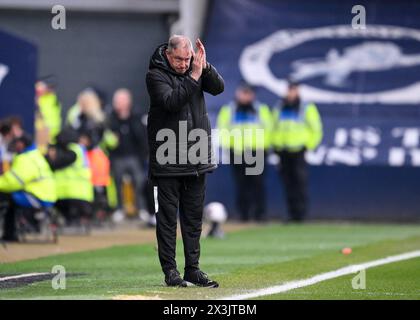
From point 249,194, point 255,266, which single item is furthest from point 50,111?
point 255,266

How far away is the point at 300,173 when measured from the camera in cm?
2323

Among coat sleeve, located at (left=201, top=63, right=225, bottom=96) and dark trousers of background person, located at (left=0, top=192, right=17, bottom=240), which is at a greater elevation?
coat sleeve, located at (left=201, top=63, right=225, bottom=96)

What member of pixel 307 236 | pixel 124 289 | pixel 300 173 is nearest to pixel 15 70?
pixel 307 236

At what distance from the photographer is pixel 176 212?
37.3ft

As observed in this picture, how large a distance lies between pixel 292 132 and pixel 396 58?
323cm

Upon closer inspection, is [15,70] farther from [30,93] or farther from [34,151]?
[34,151]

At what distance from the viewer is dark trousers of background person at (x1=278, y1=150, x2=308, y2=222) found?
23.2 metres

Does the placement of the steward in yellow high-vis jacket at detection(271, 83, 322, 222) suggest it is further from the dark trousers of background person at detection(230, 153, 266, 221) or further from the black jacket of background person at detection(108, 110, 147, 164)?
the black jacket of background person at detection(108, 110, 147, 164)

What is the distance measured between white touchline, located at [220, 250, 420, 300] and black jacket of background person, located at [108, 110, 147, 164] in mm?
8705

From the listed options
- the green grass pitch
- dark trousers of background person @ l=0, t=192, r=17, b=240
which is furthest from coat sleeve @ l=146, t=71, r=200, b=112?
dark trousers of background person @ l=0, t=192, r=17, b=240

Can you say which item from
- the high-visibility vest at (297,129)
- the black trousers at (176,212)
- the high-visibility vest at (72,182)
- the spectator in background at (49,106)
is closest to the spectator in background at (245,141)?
the high-visibility vest at (297,129)

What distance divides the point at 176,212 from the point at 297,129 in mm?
12412

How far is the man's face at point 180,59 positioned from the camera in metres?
11.0
